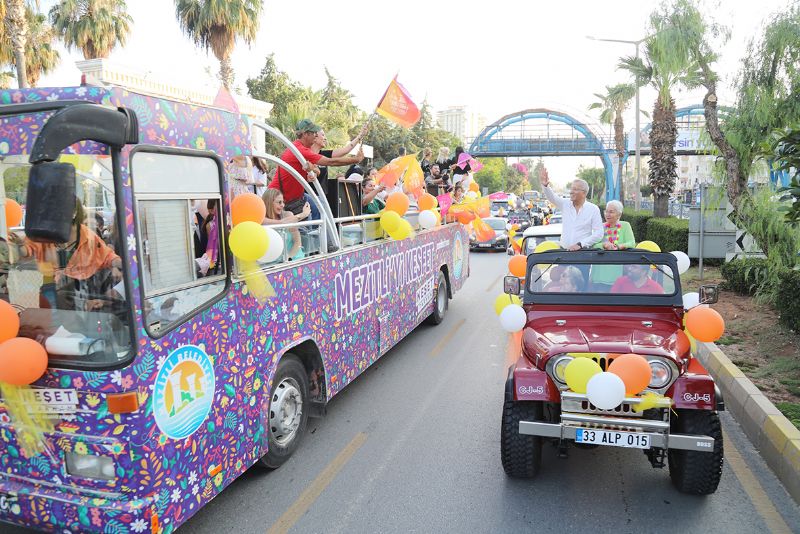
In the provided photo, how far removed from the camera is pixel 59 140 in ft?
8.53

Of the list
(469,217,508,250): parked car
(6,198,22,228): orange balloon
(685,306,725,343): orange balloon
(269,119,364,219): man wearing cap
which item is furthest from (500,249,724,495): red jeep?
(469,217,508,250): parked car

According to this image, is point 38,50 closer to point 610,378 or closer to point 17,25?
point 17,25

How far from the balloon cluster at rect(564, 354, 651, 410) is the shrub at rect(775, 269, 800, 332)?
488 cm

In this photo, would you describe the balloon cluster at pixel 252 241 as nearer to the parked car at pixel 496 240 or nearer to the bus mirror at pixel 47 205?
the bus mirror at pixel 47 205

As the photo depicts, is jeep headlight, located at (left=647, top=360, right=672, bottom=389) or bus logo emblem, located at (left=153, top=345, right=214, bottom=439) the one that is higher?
bus logo emblem, located at (left=153, top=345, right=214, bottom=439)

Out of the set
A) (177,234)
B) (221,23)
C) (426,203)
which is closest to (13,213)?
(177,234)

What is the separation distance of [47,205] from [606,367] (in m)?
3.64

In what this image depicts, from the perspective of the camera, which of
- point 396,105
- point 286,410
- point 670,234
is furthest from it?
point 670,234

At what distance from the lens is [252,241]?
393cm

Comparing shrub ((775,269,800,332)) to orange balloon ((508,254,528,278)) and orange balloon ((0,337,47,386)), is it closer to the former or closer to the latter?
orange balloon ((508,254,528,278))

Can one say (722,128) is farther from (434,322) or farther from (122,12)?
(122,12)

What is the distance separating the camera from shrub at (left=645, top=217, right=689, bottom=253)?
1565 centimetres

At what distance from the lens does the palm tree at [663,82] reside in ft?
42.2

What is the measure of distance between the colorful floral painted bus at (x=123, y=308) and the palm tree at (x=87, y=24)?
2269 centimetres
